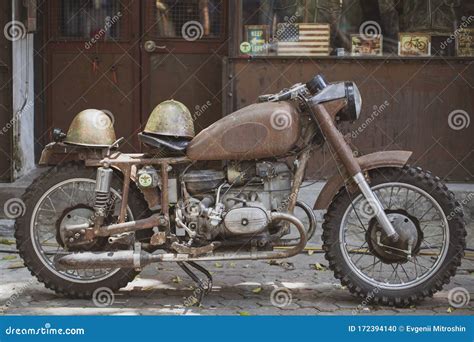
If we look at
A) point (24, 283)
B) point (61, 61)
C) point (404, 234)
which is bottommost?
point (24, 283)

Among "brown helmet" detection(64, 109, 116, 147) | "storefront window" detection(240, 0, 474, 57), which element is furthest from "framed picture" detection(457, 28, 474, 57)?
"brown helmet" detection(64, 109, 116, 147)

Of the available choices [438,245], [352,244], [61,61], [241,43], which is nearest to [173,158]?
[352,244]

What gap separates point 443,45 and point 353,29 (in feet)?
2.79

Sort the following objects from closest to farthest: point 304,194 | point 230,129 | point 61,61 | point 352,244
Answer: point 230,129 → point 352,244 → point 304,194 → point 61,61

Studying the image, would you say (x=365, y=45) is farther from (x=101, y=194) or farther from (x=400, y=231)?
(x=101, y=194)

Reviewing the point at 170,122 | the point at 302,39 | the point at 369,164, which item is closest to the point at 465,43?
the point at 302,39

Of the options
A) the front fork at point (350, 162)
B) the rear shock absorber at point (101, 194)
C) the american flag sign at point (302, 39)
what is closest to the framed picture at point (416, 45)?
the american flag sign at point (302, 39)

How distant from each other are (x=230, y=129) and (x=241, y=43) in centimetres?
294

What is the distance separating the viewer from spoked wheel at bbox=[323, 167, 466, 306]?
6023 millimetres

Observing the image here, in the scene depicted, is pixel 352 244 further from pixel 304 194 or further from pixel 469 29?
pixel 469 29

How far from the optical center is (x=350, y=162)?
5992 mm

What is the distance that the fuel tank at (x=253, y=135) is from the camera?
5.96 m

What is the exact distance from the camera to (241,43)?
8766 millimetres

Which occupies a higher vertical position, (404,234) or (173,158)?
(173,158)
